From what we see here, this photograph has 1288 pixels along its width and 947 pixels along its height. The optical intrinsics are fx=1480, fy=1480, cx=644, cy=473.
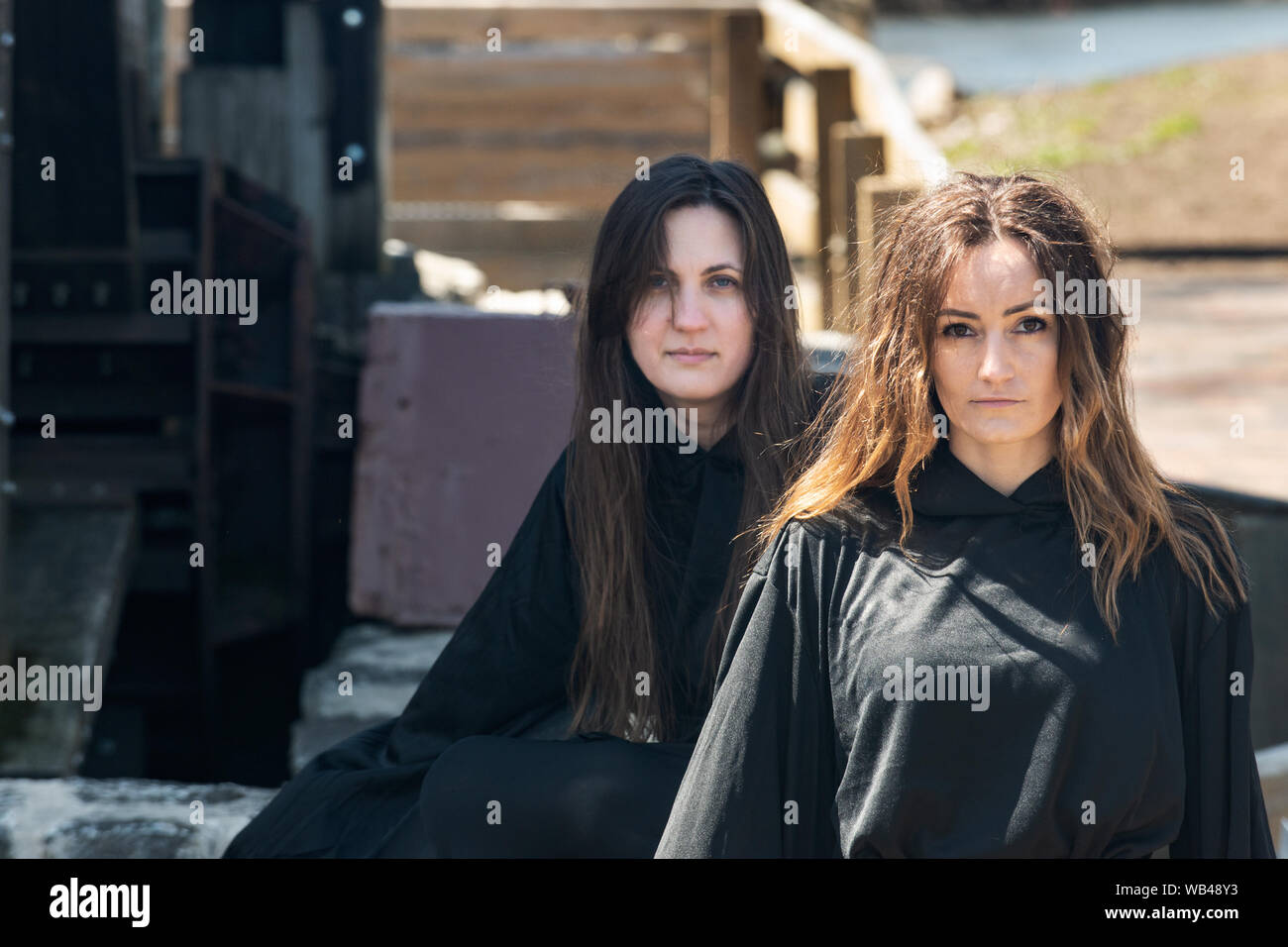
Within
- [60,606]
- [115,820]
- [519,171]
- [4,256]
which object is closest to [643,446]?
[115,820]

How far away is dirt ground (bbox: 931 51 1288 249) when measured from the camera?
1090 centimetres

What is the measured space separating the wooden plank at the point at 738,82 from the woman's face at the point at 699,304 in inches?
195

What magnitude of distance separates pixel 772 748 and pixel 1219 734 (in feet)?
1.97

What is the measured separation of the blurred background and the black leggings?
77 centimetres

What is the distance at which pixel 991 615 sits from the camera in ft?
6.57

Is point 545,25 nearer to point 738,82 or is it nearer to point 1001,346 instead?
point 738,82

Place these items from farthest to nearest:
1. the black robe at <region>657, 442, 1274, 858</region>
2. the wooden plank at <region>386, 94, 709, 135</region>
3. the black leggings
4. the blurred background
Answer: the wooden plank at <region>386, 94, 709, 135</region>
the blurred background
the black leggings
the black robe at <region>657, 442, 1274, 858</region>

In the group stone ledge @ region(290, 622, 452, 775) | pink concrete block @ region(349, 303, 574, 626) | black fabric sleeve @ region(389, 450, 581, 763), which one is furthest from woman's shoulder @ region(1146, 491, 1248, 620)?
pink concrete block @ region(349, 303, 574, 626)

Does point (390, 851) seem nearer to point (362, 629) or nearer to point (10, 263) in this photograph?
point (362, 629)

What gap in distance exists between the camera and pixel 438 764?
2.52 meters

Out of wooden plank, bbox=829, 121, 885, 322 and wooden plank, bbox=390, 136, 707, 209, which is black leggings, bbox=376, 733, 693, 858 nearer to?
wooden plank, bbox=829, 121, 885, 322
